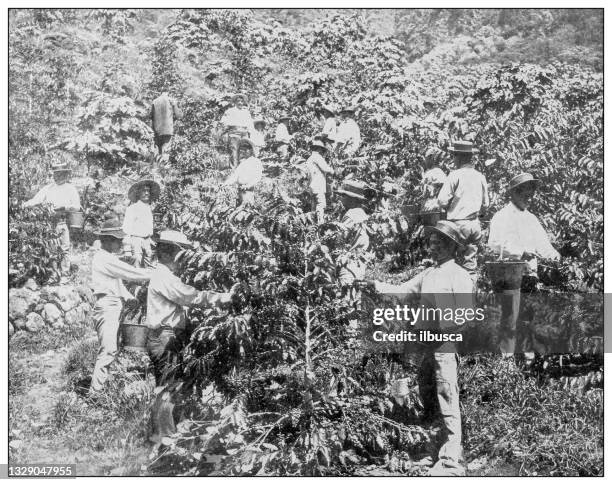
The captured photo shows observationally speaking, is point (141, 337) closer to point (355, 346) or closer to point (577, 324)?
point (355, 346)

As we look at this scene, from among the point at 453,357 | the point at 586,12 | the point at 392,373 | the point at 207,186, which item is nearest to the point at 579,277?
the point at 453,357

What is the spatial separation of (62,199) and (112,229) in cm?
56

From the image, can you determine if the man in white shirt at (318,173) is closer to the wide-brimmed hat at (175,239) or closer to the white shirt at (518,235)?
the wide-brimmed hat at (175,239)

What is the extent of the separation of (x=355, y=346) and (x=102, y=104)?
282 centimetres

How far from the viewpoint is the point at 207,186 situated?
18.8ft

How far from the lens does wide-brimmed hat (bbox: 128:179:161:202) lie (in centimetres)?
567

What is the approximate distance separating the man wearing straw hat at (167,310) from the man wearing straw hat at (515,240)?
217 centimetres

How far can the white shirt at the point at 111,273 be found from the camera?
5.42m

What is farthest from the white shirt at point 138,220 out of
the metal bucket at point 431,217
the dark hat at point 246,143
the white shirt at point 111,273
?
the metal bucket at point 431,217

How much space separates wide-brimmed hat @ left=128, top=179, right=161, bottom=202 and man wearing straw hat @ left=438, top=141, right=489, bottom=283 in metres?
2.27

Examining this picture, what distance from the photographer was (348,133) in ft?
19.1

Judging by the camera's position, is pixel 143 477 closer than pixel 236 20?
Yes

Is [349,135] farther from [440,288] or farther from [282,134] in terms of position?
[440,288]

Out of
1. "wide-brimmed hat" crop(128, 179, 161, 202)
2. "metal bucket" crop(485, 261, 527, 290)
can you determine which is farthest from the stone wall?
"metal bucket" crop(485, 261, 527, 290)
